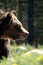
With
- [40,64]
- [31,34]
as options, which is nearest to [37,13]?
[31,34]

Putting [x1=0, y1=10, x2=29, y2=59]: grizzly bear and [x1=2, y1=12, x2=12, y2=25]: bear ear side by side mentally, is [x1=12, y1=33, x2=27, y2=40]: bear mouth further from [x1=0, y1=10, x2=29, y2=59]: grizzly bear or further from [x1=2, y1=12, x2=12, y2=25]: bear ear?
[x1=2, y1=12, x2=12, y2=25]: bear ear

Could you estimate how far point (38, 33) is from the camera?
11.5 metres

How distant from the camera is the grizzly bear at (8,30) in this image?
7.62 metres

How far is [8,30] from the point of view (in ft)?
25.8

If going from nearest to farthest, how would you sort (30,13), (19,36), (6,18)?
(6,18) → (19,36) → (30,13)

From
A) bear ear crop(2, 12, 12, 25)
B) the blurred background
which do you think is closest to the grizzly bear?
bear ear crop(2, 12, 12, 25)

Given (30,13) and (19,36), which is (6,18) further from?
(30,13)

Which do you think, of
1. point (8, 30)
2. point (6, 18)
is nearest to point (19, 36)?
point (8, 30)

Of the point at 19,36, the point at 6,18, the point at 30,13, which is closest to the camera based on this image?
the point at 6,18

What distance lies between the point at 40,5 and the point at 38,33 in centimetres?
80

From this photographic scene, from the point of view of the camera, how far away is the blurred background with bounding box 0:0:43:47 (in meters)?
10.9

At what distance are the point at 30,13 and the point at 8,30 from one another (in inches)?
123

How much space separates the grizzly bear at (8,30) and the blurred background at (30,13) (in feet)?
9.87

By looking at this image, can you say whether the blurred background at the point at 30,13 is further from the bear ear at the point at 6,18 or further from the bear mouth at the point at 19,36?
the bear ear at the point at 6,18
